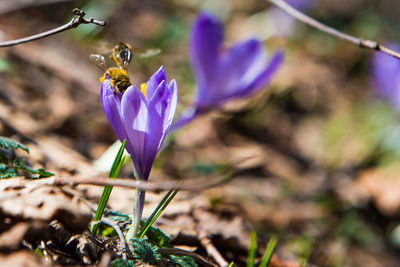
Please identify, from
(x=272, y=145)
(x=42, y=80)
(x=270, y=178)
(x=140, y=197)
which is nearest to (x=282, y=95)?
(x=272, y=145)

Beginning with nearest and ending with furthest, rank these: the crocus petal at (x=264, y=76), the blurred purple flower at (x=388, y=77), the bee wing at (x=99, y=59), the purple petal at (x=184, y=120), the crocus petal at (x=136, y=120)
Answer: the crocus petal at (x=136, y=120), the bee wing at (x=99, y=59), the purple petal at (x=184, y=120), the crocus petal at (x=264, y=76), the blurred purple flower at (x=388, y=77)

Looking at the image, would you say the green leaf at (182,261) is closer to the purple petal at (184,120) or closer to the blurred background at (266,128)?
the blurred background at (266,128)

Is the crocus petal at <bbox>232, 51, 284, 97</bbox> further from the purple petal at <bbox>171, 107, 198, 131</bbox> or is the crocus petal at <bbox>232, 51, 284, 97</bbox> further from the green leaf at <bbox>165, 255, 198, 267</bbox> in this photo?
the green leaf at <bbox>165, 255, 198, 267</bbox>

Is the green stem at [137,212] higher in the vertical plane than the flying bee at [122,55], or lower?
lower

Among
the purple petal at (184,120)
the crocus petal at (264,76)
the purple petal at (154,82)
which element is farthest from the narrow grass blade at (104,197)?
the crocus petal at (264,76)

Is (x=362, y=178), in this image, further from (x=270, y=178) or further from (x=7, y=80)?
(x=7, y=80)

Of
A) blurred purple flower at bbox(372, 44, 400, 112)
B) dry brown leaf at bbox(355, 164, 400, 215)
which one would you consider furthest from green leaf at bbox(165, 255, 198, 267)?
blurred purple flower at bbox(372, 44, 400, 112)

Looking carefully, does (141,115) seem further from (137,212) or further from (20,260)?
(20,260)
